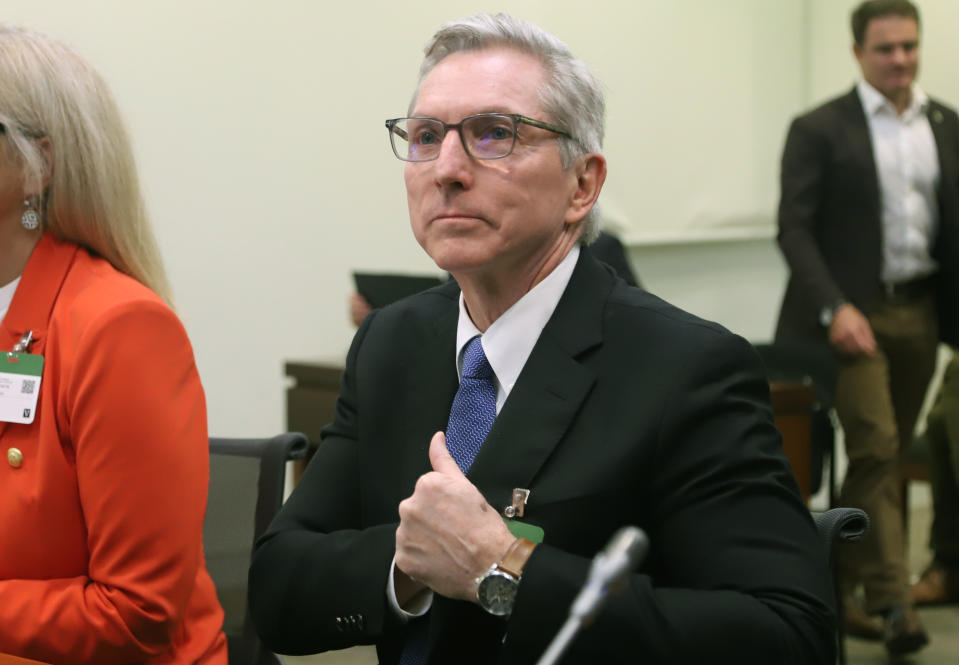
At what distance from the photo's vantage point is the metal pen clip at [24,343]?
1764 millimetres

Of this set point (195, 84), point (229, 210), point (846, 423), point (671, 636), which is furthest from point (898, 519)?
point (671, 636)

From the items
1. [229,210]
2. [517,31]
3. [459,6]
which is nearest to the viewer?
[517,31]

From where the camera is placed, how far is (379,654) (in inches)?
61.0

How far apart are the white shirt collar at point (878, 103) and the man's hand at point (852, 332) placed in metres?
0.79

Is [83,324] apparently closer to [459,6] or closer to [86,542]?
[86,542]

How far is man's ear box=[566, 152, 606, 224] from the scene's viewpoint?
61.7 inches

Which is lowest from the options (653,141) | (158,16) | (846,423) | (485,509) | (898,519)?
(898,519)

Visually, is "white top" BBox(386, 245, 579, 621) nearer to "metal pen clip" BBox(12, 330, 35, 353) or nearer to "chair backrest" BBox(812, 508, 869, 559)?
"chair backrest" BBox(812, 508, 869, 559)

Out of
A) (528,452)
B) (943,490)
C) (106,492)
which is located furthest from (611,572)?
(943,490)

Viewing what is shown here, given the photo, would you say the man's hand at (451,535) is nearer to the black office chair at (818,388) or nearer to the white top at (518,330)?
the white top at (518,330)

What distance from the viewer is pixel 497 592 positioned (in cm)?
132

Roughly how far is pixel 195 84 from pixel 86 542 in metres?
3.03

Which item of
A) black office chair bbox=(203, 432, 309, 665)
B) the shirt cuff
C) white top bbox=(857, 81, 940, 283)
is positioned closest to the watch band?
the shirt cuff

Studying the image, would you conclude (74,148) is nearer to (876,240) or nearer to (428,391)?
(428,391)
